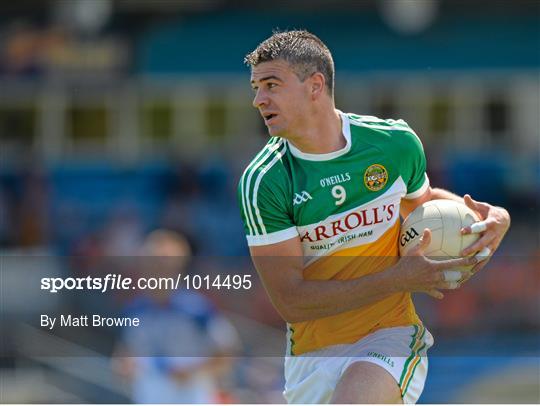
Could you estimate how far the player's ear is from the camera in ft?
18.2

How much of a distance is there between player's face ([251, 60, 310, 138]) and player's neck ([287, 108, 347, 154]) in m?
0.06

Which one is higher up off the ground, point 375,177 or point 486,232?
point 375,177

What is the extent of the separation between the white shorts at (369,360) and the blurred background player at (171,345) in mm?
2877

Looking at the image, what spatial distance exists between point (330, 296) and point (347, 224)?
0.44 m

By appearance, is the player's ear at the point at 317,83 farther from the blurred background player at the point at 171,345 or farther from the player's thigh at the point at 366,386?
the blurred background player at the point at 171,345

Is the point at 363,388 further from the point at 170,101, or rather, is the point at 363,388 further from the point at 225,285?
the point at 170,101

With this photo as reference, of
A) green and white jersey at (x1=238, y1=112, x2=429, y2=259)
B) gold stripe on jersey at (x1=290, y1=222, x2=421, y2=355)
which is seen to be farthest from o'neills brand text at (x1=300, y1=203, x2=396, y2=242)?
gold stripe on jersey at (x1=290, y1=222, x2=421, y2=355)

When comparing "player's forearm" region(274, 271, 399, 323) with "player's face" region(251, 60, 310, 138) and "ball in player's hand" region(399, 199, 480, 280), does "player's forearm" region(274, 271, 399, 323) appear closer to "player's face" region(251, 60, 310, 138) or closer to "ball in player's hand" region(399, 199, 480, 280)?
"ball in player's hand" region(399, 199, 480, 280)

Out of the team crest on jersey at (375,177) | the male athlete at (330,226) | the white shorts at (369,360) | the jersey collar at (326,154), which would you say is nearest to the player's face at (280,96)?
the male athlete at (330,226)

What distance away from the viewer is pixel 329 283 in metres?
5.35

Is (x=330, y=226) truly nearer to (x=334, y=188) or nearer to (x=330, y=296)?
(x=334, y=188)

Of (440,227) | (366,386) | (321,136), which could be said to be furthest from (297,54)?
(366,386)

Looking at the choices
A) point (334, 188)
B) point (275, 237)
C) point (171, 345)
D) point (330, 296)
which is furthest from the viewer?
point (171, 345)

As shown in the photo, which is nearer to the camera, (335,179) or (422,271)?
(422,271)
